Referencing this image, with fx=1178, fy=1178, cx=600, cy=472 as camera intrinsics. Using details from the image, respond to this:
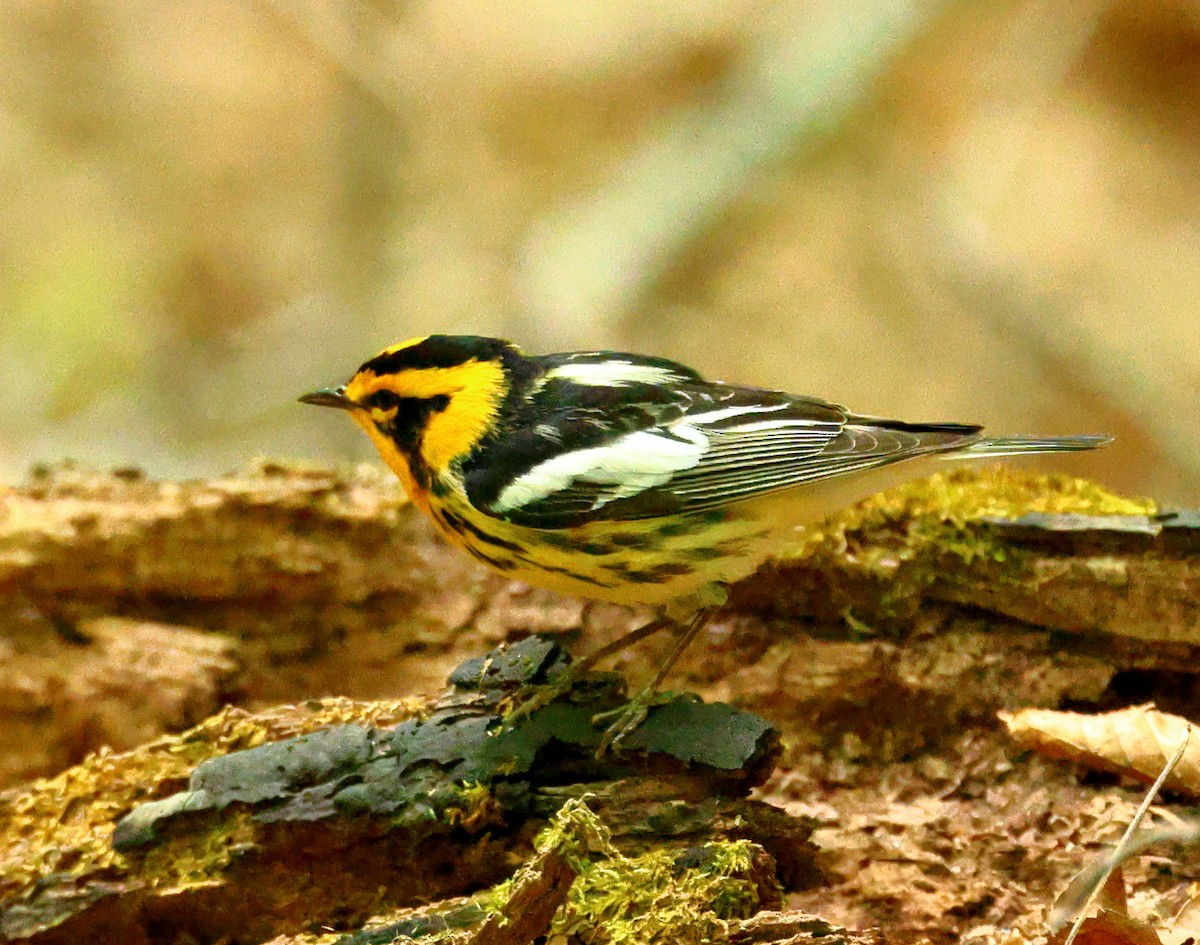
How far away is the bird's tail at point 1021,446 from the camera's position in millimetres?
2598

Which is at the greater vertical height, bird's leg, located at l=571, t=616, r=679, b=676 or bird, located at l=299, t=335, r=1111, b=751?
bird, located at l=299, t=335, r=1111, b=751

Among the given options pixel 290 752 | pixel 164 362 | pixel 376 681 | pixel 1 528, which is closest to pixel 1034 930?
pixel 290 752

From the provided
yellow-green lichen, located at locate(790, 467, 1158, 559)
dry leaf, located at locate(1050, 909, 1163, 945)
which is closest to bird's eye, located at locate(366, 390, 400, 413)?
yellow-green lichen, located at locate(790, 467, 1158, 559)

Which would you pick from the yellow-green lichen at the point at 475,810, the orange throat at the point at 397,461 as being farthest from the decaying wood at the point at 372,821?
the orange throat at the point at 397,461

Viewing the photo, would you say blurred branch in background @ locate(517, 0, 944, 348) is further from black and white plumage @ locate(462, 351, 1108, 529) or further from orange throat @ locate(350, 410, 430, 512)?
black and white plumage @ locate(462, 351, 1108, 529)

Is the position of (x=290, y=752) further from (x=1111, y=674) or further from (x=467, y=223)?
(x=467, y=223)

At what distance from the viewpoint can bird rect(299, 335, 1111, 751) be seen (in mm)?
2586

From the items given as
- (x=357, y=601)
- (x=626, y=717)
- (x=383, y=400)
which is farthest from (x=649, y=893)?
(x=357, y=601)

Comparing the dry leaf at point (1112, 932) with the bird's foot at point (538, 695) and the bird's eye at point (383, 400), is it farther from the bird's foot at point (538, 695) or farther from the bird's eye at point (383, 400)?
the bird's eye at point (383, 400)

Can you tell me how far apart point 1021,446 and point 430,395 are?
1.36m

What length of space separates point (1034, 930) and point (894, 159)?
518 centimetres

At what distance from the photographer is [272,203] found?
23.0 feet

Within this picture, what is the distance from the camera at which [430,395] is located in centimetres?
281

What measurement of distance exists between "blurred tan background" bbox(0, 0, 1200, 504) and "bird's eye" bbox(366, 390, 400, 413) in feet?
9.89
